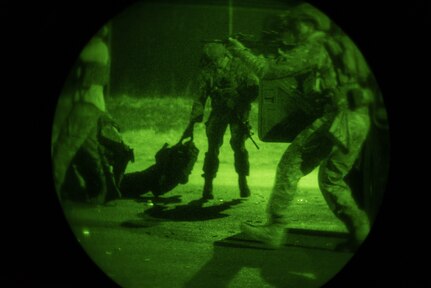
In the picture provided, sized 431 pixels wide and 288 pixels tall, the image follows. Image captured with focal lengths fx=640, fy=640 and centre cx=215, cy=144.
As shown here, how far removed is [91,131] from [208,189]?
0.58 meters

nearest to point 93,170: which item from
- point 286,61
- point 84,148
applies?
point 84,148

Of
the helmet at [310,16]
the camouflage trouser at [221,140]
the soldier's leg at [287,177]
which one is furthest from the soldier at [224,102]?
the helmet at [310,16]

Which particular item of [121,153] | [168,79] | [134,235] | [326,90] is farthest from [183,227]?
[326,90]

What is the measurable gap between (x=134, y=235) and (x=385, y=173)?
1.16 meters

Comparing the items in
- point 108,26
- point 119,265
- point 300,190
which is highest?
point 108,26

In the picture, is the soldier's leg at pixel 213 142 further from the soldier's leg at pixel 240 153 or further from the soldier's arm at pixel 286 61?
the soldier's arm at pixel 286 61

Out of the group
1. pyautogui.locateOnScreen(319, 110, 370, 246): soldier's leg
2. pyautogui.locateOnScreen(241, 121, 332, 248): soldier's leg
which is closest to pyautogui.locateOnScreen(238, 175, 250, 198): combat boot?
pyautogui.locateOnScreen(241, 121, 332, 248): soldier's leg

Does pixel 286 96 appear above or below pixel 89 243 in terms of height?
above

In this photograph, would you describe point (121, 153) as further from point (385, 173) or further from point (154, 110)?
point (385, 173)

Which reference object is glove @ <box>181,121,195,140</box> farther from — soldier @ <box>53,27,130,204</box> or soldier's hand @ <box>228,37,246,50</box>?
soldier's hand @ <box>228,37,246,50</box>

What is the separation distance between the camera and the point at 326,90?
8.96 ft

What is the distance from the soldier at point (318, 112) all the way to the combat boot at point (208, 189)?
26 cm

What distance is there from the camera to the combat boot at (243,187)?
2.79 meters

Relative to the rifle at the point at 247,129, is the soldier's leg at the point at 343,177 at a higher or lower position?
lower
